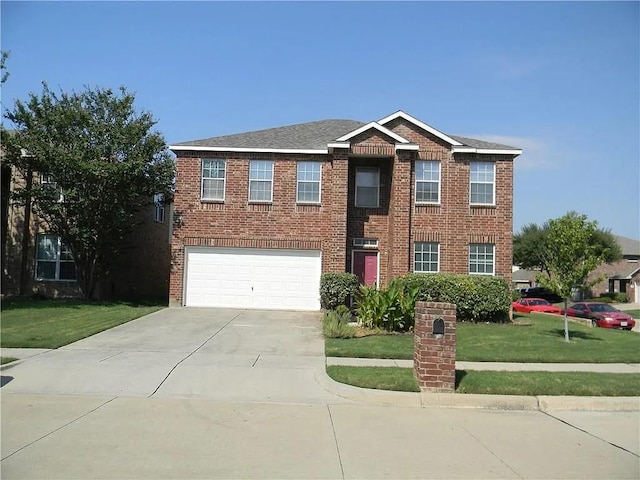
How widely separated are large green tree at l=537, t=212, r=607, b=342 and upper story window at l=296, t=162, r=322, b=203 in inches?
345

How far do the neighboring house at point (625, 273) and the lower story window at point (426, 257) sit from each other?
40864 mm

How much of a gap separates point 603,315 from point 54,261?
27.3 meters

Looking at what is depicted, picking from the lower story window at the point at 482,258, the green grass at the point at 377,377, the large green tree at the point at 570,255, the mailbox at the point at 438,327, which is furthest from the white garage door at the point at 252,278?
the mailbox at the point at 438,327

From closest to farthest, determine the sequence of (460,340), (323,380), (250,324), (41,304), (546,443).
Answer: (546,443)
(323,380)
(460,340)
(250,324)
(41,304)

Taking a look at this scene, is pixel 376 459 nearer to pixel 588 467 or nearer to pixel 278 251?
pixel 588 467

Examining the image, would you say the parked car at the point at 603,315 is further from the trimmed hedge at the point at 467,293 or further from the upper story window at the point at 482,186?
the trimmed hedge at the point at 467,293

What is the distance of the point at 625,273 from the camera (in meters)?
58.2

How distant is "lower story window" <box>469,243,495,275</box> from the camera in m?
20.2

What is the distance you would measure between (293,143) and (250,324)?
8.01 m

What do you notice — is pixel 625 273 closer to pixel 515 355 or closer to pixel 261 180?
pixel 261 180

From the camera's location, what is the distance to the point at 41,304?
1941 cm

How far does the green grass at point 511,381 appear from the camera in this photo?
871 centimetres

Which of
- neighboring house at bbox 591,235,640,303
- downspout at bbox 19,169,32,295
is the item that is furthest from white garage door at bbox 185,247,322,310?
neighboring house at bbox 591,235,640,303

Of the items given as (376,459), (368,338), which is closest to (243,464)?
(376,459)
